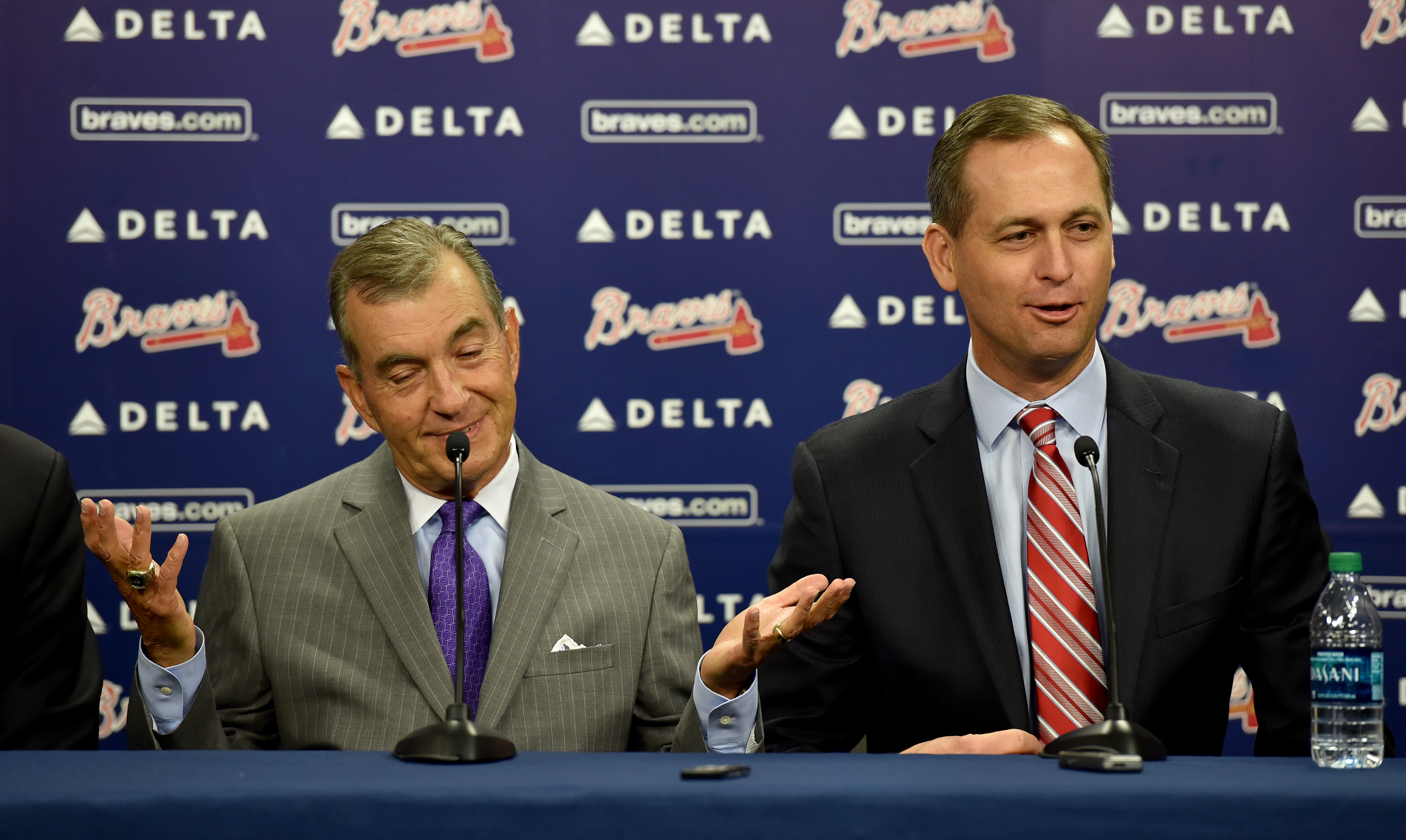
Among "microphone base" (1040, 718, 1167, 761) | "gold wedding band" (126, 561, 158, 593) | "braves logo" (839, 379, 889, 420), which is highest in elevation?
"braves logo" (839, 379, 889, 420)

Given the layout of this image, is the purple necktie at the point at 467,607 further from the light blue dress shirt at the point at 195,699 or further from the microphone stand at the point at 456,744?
the microphone stand at the point at 456,744

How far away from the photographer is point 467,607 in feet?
7.04

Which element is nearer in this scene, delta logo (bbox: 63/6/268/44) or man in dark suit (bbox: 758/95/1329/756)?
man in dark suit (bbox: 758/95/1329/756)

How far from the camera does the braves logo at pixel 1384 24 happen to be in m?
3.65

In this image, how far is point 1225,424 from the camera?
81.4 inches

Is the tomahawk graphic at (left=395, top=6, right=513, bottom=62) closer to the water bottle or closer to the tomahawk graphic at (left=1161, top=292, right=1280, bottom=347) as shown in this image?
the tomahawk graphic at (left=1161, top=292, right=1280, bottom=347)

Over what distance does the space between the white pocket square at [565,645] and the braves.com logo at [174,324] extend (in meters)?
1.91

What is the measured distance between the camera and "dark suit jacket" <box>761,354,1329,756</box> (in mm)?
1939

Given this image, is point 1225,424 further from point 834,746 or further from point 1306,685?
point 834,746

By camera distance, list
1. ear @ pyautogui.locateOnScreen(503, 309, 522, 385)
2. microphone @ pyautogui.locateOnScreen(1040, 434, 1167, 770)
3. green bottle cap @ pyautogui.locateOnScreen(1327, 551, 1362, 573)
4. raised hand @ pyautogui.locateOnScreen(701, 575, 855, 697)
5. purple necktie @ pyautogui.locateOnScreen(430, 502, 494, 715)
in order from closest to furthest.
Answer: microphone @ pyautogui.locateOnScreen(1040, 434, 1167, 770) → green bottle cap @ pyautogui.locateOnScreen(1327, 551, 1362, 573) → raised hand @ pyautogui.locateOnScreen(701, 575, 855, 697) → purple necktie @ pyautogui.locateOnScreen(430, 502, 494, 715) → ear @ pyautogui.locateOnScreen(503, 309, 522, 385)

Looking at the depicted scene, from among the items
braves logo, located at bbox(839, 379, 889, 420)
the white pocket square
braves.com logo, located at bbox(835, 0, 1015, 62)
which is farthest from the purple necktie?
braves.com logo, located at bbox(835, 0, 1015, 62)

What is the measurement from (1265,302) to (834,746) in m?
2.25

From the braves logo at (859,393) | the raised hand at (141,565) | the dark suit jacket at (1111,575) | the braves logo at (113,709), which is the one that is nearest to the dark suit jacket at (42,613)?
the raised hand at (141,565)

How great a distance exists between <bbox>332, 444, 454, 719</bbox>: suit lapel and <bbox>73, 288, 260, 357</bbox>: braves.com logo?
150cm
